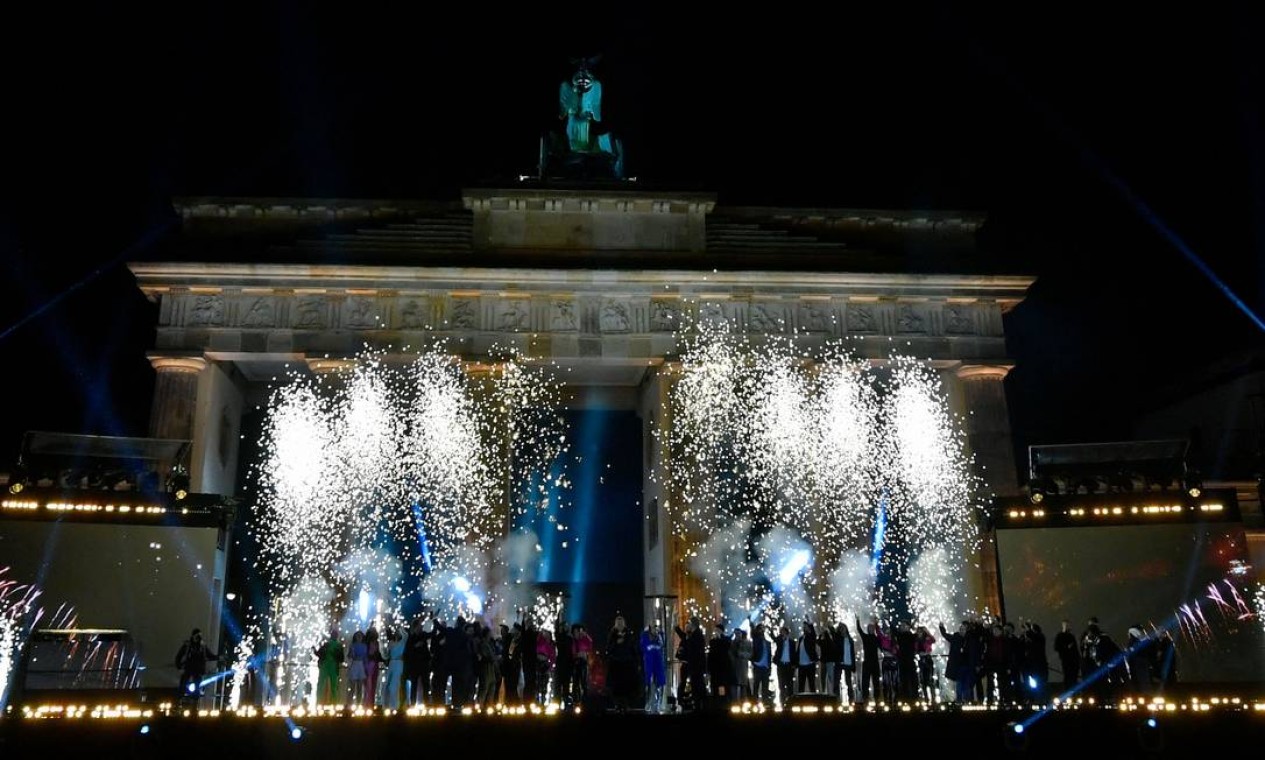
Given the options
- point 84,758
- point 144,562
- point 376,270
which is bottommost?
point 84,758

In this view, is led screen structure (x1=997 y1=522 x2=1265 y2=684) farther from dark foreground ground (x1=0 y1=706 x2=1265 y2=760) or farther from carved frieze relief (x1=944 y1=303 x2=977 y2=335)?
carved frieze relief (x1=944 y1=303 x2=977 y2=335)

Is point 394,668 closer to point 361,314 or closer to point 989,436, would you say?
point 361,314

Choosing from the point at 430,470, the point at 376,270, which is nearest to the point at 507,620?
the point at 430,470

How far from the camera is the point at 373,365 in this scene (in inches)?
992

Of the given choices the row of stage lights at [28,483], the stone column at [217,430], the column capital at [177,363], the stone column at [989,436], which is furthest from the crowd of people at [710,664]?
the column capital at [177,363]

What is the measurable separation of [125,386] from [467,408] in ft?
50.7

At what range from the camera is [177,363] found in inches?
977

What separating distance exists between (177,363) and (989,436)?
2045cm

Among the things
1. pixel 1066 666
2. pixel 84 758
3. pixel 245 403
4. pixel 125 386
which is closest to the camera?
pixel 84 758

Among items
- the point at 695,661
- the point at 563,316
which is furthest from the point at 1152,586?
the point at 563,316

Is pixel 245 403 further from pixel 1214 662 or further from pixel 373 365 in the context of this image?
pixel 1214 662

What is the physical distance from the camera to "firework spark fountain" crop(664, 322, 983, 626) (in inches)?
940

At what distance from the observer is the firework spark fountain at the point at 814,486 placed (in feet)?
78.3

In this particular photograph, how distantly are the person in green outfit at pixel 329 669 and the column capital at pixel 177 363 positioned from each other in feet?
34.0
